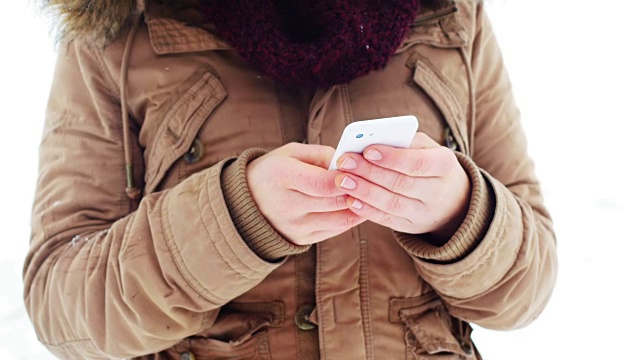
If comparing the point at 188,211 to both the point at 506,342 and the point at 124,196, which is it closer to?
the point at 124,196

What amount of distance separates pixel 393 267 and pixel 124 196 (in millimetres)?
445

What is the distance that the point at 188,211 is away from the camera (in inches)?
33.6

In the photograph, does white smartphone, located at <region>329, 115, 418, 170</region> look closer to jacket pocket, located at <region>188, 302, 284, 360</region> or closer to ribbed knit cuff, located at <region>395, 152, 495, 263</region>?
ribbed knit cuff, located at <region>395, 152, 495, 263</region>

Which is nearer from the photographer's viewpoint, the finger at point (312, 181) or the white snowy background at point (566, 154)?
the finger at point (312, 181)

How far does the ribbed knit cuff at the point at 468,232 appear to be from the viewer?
2.75 feet

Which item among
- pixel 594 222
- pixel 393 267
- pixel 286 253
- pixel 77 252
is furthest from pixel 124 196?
pixel 594 222

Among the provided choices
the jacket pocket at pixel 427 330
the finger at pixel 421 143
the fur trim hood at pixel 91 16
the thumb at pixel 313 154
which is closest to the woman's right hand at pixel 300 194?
the thumb at pixel 313 154

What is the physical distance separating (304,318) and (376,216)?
0.27 meters

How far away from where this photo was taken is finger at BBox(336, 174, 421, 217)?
0.72 meters

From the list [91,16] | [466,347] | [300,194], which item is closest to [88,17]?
[91,16]

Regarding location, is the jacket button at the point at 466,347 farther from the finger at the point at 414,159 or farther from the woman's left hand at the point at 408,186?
the finger at the point at 414,159

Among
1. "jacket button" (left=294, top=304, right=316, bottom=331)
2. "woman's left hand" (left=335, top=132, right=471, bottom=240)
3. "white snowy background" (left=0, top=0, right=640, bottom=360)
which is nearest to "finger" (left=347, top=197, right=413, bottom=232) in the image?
"woman's left hand" (left=335, top=132, right=471, bottom=240)

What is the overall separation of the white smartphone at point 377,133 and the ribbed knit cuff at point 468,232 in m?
0.16

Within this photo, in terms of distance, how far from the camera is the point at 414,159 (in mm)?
738
